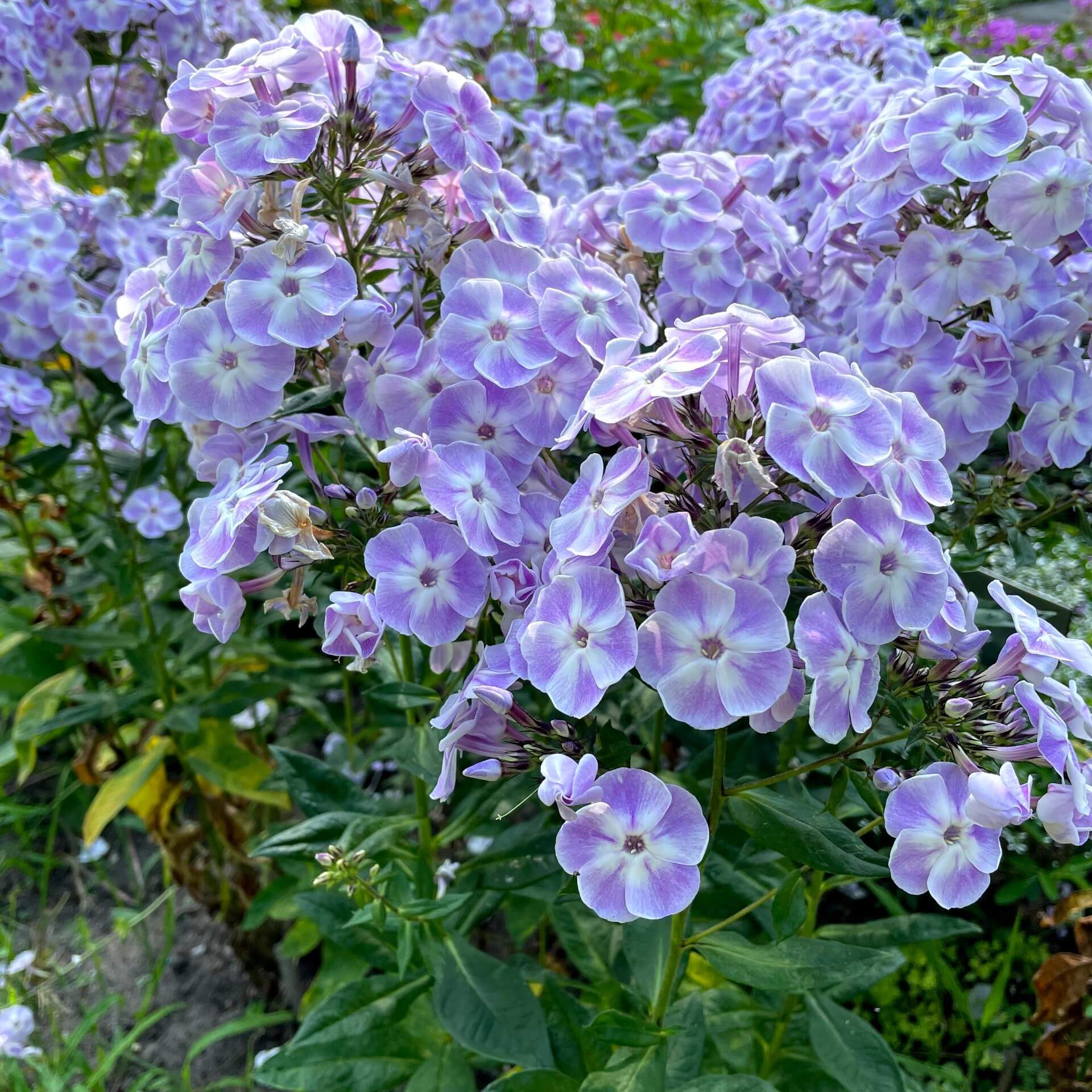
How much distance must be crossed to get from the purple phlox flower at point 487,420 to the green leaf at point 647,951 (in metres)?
0.76

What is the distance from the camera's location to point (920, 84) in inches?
74.2

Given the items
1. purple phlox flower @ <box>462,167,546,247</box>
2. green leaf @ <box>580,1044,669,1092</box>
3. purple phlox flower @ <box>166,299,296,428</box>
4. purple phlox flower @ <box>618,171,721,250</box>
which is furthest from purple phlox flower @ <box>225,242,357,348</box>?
green leaf @ <box>580,1044,669,1092</box>

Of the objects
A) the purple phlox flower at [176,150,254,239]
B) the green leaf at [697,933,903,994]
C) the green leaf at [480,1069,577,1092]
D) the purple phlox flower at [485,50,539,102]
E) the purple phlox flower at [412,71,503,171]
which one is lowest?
the green leaf at [480,1069,577,1092]

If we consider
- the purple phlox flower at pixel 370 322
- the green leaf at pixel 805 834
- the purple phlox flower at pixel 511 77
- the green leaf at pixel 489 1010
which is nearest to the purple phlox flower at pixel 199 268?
the purple phlox flower at pixel 370 322

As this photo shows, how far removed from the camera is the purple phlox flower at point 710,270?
1633 millimetres

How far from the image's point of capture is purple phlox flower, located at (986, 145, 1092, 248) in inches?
58.0

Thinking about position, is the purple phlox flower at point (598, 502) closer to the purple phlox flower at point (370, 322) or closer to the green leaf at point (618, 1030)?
the purple phlox flower at point (370, 322)

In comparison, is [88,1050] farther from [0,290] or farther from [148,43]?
[148,43]

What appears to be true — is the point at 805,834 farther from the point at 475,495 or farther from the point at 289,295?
the point at 289,295

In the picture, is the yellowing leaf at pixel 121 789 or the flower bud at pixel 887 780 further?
the yellowing leaf at pixel 121 789

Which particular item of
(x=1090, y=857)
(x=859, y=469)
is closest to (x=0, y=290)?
(x=859, y=469)

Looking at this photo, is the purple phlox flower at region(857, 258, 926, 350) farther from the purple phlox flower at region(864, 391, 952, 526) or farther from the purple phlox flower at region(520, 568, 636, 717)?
the purple phlox flower at region(520, 568, 636, 717)

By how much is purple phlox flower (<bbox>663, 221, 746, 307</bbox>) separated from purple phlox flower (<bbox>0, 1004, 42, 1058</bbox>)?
2.10 metres

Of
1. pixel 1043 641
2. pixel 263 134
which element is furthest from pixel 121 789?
pixel 1043 641
